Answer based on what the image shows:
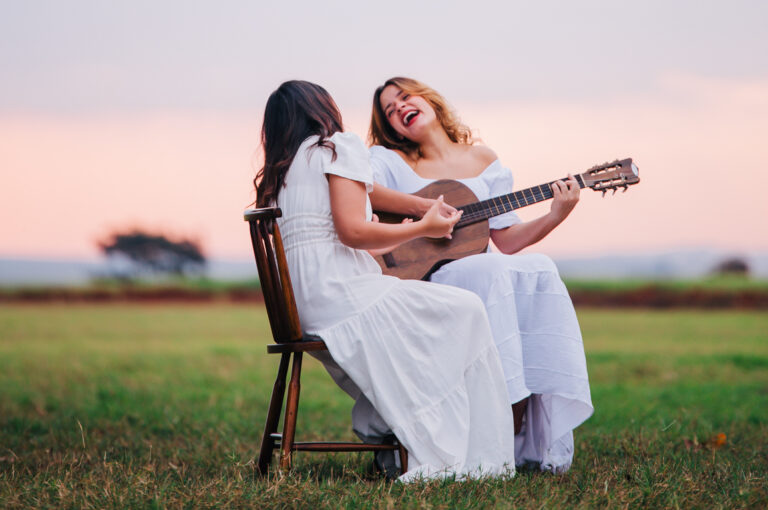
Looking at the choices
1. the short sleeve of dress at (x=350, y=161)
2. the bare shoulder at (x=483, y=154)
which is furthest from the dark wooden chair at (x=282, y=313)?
the bare shoulder at (x=483, y=154)

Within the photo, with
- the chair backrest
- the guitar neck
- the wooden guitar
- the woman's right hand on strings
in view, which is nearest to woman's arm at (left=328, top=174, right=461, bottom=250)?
the woman's right hand on strings

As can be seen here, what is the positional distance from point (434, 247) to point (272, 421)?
1.13 m

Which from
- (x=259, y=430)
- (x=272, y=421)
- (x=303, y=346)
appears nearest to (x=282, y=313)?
(x=303, y=346)

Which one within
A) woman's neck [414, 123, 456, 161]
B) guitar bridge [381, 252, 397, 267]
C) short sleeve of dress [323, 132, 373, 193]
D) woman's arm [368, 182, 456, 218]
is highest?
woman's neck [414, 123, 456, 161]

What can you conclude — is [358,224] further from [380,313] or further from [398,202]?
[398,202]

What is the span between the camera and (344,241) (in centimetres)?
308

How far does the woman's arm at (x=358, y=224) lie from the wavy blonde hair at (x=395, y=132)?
133 cm

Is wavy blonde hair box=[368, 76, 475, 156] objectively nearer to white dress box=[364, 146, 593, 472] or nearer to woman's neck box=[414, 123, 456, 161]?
woman's neck box=[414, 123, 456, 161]

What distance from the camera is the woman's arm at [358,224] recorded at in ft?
9.86

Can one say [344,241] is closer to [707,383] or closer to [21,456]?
[21,456]

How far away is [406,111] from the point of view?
13.9 ft

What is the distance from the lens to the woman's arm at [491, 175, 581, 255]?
3855 millimetres

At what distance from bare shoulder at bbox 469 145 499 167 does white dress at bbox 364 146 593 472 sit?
0.85 m

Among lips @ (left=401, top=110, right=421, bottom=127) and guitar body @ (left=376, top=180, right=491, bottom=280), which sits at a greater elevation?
lips @ (left=401, top=110, right=421, bottom=127)
